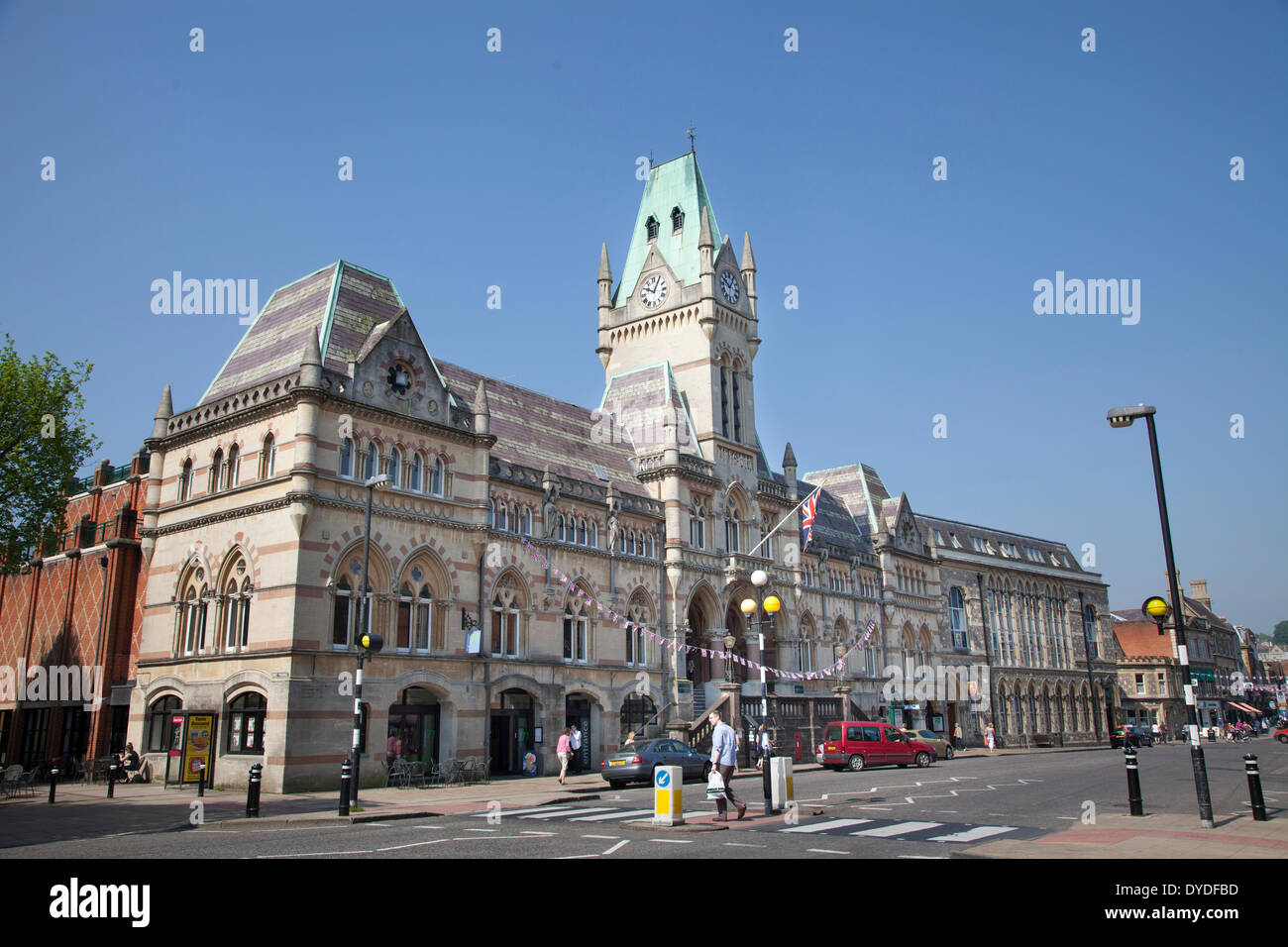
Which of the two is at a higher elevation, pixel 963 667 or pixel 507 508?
pixel 507 508

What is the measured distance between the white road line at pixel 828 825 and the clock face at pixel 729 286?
3757 centimetres

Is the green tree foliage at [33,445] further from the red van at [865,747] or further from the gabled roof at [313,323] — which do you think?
the red van at [865,747]

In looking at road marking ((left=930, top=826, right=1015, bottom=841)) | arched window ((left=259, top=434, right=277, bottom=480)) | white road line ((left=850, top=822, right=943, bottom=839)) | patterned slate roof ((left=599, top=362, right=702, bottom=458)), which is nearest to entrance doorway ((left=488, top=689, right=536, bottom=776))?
arched window ((left=259, top=434, right=277, bottom=480))

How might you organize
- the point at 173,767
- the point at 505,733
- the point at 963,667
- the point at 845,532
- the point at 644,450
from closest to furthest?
the point at 173,767 < the point at 505,733 < the point at 644,450 < the point at 845,532 < the point at 963,667

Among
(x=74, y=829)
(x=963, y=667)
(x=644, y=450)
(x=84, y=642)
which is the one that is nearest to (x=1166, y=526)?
(x=74, y=829)

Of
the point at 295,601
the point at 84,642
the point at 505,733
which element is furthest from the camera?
the point at 84,642

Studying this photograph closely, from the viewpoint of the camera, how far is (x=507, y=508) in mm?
36938

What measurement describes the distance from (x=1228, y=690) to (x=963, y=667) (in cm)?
6975

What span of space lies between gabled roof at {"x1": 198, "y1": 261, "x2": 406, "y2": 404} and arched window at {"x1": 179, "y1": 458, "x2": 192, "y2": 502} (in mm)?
2597

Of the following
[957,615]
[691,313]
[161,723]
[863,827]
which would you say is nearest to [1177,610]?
[863,827]

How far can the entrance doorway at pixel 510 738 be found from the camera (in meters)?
36.0

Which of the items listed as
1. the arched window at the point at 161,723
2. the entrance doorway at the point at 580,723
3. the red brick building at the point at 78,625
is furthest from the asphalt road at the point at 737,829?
the red brick building at the point at 78,625

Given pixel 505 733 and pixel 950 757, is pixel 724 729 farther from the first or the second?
pixel 950 757

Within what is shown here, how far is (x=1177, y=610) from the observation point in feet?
59.8
